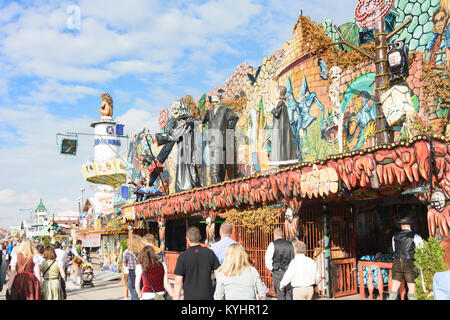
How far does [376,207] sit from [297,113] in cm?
371

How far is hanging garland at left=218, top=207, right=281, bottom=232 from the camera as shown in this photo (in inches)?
462

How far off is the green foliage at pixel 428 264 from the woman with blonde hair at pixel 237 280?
3.19 m

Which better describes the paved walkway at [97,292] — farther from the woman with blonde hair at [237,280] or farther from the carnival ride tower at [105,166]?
the carnival ride tower at [105,166]

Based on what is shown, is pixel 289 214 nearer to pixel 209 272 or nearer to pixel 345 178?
pixel 345 178

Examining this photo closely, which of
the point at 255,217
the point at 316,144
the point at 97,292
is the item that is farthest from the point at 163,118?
the point at 255,217

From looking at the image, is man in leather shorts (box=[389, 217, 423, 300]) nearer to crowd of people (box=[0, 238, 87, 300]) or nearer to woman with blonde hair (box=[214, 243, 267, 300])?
woman with blonde hair (box=[214, 243, 267, 300])

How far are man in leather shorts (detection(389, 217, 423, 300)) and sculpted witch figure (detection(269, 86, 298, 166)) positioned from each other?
459 centimetres

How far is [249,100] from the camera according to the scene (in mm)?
16953

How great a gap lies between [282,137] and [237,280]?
26.8ft

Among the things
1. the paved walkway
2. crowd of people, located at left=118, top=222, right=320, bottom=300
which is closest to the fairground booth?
the paved walkway

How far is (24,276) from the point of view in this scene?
24.1 feet

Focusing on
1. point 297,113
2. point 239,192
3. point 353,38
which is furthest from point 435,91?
point 239,192

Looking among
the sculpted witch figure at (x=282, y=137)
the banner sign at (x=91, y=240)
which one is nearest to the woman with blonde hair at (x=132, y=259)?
the sculpted witch figure at (x=282, y=137)
